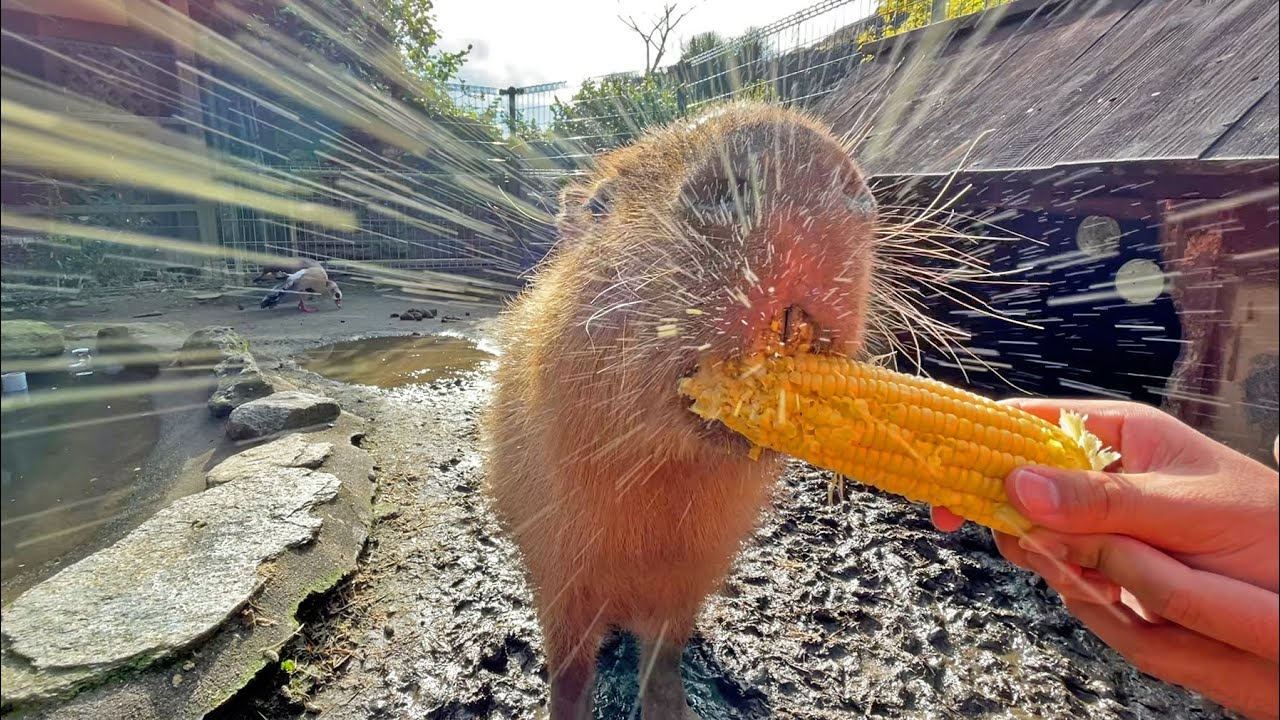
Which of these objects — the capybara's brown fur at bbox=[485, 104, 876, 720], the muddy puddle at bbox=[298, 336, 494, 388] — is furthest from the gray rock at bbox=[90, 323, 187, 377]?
the muddy puddle at bbox=[298, 336, 494, 388]

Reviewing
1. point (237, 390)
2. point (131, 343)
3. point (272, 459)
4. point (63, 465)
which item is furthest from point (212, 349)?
point (63, 465)

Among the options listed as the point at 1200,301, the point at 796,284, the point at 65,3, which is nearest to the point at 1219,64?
the point at 1200,301

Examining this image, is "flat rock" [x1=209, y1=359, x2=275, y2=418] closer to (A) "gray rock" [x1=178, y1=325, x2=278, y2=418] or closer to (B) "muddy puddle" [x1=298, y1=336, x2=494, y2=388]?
(A) "gray rock" [x1=178, y1=325, x2=278, y2=418]

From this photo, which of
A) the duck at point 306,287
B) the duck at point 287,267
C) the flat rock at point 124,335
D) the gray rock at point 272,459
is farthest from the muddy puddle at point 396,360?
the flat rock at point 124,335

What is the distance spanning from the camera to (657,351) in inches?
58.3

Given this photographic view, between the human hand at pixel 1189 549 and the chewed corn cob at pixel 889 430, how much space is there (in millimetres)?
105

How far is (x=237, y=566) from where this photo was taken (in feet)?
7.41

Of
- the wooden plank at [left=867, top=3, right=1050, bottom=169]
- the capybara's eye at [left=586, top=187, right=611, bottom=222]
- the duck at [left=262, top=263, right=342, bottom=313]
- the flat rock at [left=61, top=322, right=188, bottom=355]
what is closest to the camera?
the flat rock at [left=61, top=322, right=188, bottom=355]

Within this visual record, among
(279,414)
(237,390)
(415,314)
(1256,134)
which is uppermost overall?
(1256,134)

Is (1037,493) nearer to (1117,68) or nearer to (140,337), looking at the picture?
(1117,68)

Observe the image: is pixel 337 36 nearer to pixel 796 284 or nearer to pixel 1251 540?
pixel 796 284

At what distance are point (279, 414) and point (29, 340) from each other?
3.31 meters

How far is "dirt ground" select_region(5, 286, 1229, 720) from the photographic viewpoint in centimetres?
227

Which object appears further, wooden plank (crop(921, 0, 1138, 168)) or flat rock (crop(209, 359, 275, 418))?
flat rock (crop(209, 359, 275, 418))
